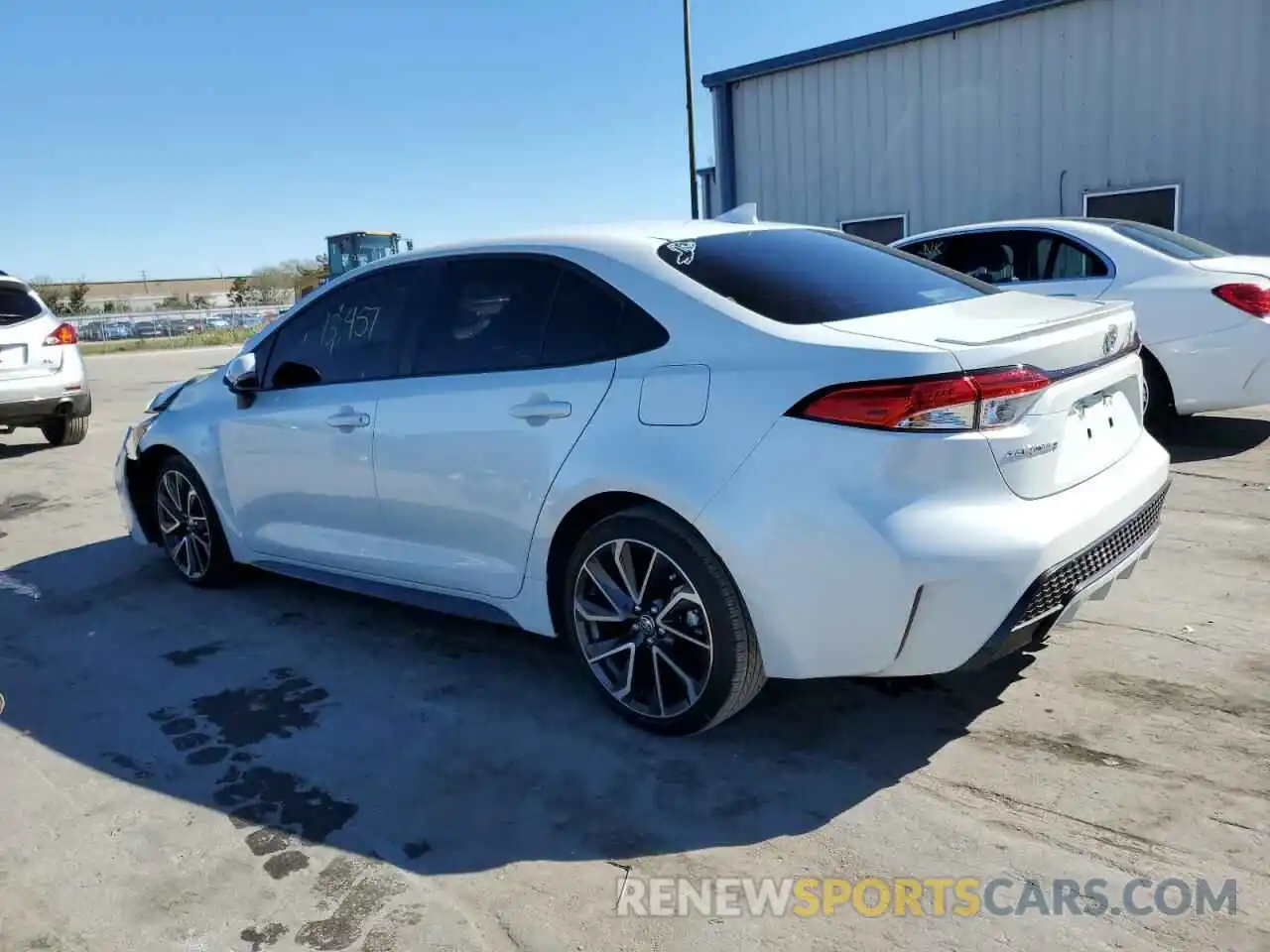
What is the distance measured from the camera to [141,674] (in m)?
4.05

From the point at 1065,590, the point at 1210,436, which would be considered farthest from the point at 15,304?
the point at 1210,436

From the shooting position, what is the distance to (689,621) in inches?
123

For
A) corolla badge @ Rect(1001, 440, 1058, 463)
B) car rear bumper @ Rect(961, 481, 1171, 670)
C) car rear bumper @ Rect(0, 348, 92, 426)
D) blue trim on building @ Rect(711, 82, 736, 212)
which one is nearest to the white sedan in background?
car rear bumper @ Rect(961, 481, 1171, 670)

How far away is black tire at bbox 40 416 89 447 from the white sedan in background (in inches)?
345

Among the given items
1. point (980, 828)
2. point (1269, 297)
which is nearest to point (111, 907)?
point (980, 828)

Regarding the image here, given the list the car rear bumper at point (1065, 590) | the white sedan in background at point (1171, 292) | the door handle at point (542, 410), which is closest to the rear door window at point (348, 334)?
the door handle at point (542, 410)

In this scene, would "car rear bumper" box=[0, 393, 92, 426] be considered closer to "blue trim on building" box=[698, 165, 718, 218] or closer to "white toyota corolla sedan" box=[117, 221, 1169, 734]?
"white toyota corolla sedan" box=[117, 221, 1169, 734]

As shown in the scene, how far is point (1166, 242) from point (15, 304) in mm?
9712

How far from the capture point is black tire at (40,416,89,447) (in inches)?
405

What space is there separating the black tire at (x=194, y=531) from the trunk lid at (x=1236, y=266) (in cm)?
601

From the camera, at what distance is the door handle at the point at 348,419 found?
4.01m

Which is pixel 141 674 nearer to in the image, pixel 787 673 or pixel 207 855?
pixel 207 855

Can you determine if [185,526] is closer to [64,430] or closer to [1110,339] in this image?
[1110,339]

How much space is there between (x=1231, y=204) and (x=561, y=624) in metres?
11.5
